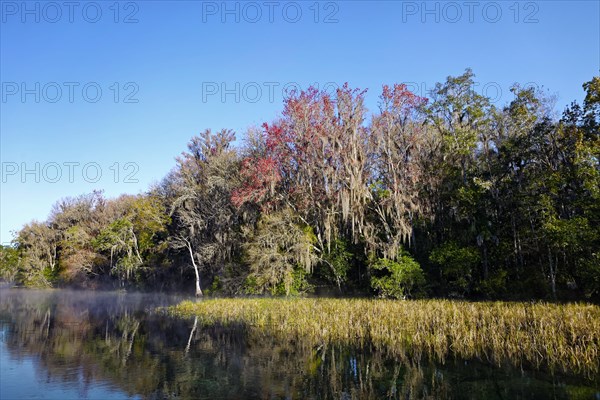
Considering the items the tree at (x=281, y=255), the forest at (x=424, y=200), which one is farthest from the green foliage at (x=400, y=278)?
the tree at (x=281, y=255)

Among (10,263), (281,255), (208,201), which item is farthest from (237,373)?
(10,263)

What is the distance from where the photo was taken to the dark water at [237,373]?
28.5 ft

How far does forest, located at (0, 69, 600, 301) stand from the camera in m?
21.8

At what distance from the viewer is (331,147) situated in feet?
86.1

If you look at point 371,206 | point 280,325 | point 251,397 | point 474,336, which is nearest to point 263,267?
point 371,206

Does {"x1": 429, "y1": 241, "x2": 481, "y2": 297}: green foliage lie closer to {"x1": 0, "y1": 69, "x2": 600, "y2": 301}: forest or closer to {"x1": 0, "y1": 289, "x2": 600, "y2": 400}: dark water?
{"x1": 0, "y1": 69, "x2": 600, "y2": 301}: forest

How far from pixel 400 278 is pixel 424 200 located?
5837mm

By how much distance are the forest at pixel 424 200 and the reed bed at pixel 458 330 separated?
7376mm

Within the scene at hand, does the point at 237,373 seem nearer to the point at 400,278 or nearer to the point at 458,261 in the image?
the point at 400,278

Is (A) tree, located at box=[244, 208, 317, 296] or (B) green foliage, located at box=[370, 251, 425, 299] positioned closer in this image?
(B) green foliage, located at box=[370, 251, 425, 299]

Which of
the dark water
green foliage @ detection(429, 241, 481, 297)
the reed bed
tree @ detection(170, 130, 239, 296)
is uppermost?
tree @ detection(170, 130, 239, 296)

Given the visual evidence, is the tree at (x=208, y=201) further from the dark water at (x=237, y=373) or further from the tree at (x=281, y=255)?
the dark water at (x=237, y=373)

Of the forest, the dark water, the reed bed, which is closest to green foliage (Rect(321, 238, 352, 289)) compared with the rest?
the forest

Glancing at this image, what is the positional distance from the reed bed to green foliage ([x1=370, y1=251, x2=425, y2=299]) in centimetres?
635
